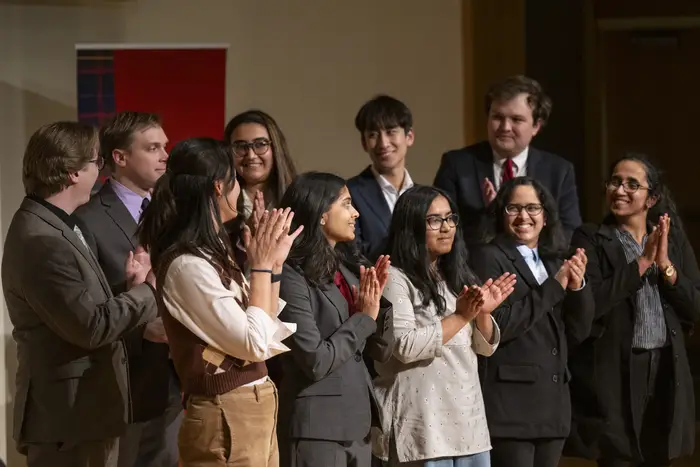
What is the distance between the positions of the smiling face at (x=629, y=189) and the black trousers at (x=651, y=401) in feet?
1.80

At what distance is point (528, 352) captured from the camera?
3.83 m

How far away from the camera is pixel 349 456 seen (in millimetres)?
3145

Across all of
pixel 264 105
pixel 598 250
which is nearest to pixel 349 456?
pixel 598 250

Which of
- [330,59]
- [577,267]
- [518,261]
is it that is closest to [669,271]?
[577,267]

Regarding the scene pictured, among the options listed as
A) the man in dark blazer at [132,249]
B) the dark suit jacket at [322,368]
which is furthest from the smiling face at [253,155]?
the dark suit jacket at [322,368]

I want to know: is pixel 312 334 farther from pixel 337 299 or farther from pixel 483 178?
pixel 483 178

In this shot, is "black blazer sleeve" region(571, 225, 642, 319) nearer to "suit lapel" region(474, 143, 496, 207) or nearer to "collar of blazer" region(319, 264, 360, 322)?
"suit lapel" region(474, 143, 496, 207)

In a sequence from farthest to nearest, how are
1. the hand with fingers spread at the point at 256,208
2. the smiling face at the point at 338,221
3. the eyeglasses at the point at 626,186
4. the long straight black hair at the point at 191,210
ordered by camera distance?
the eyeglasses at the point at 626,186, the hand with fingers spread at the point at 256,208, the smiling face at the point at 338,221, the long straight black hair at the point at 191,210

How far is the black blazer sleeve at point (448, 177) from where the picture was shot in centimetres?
443

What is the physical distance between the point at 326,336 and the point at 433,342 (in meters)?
0.40

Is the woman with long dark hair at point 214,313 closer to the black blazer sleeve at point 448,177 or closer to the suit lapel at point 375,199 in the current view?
the suit lapel at point 375,199

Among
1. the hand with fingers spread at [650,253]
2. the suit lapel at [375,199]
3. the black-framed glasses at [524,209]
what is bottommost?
the hand with fingers spread at [650,253]

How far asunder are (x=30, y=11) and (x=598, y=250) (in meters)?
2.89

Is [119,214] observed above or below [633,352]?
above
